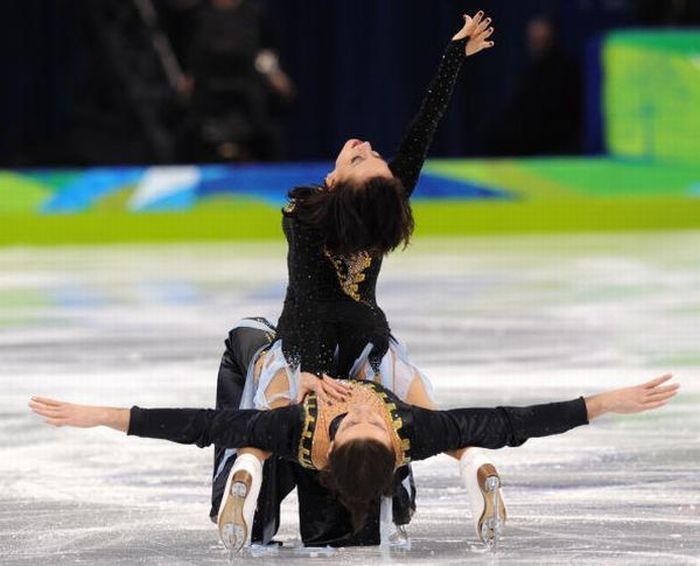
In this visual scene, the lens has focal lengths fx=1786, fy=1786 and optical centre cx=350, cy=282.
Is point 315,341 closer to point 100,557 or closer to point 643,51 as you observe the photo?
point 100,557

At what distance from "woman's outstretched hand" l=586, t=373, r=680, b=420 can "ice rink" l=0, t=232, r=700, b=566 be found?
0.81ft

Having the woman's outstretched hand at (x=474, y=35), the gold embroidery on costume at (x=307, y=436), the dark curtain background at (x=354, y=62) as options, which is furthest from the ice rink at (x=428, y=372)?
the dark curtain background at (x=354, y=62)

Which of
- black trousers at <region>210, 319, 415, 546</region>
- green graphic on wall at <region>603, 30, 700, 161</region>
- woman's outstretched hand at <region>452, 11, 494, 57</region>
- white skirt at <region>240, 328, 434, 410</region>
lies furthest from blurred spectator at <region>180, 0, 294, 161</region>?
black trousers at <region>210, 319, 415, 546</region>

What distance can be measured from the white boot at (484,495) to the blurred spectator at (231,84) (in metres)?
7.12

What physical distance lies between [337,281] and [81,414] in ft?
1.75

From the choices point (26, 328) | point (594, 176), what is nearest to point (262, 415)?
point (26, 328)

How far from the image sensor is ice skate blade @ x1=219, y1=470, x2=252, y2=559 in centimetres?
310

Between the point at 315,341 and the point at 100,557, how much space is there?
550 millimetres

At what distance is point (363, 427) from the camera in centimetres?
307

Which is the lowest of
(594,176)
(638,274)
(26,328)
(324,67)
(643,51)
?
(26,328)

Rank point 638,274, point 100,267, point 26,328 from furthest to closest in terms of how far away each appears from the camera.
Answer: point 100,267
point 638,274
point 26,328

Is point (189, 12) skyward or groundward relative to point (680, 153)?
skyward

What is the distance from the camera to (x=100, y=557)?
3.16 metres

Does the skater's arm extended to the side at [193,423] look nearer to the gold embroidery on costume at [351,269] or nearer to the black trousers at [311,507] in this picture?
the black trousers at [311,507]
